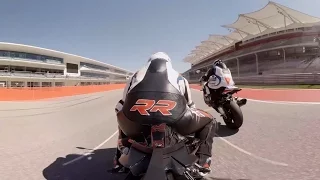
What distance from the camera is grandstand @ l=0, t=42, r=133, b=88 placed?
1813 inches

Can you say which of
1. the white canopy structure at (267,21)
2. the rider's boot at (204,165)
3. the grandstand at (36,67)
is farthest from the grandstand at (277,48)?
the grandstand at (36,67)

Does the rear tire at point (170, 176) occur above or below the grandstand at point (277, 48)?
below

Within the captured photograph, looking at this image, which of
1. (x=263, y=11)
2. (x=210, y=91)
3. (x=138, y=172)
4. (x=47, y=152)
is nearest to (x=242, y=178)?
(x=138, y=172)

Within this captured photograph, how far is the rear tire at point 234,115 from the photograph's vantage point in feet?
18.4

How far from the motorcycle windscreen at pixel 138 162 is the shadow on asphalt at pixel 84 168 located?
123cm

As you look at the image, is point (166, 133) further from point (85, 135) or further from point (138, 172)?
point (85, 135)

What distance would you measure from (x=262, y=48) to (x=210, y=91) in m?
40.5

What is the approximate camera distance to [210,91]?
6.13m

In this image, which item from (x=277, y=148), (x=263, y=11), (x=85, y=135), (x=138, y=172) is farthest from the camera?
(x=263, y=11)

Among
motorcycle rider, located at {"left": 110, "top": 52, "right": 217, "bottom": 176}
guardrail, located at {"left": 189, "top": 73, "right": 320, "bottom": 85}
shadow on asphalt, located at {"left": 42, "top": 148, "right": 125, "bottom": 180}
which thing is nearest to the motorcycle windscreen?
motorcycle rider, located at {"left": 110, "top": 52, "right": 217, "bottom": 176}

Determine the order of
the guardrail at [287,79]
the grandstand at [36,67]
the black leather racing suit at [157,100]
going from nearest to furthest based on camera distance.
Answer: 1. the black leather racing suit at [157,100]
2. the guardrail at [287,79]
3. the grandstand at [36,67]

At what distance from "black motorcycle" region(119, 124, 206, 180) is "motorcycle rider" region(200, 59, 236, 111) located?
3931mm

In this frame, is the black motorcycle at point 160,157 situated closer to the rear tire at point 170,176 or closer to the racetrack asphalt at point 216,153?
the rear tire at point 170,176

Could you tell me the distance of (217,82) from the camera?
5.80 m
